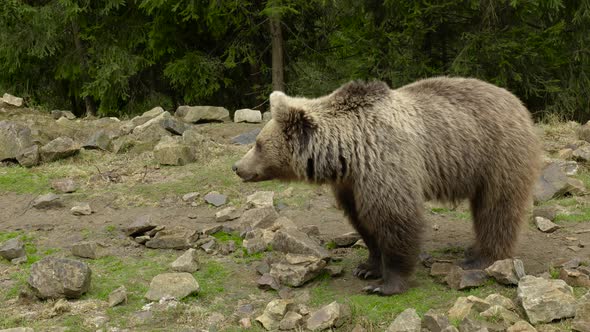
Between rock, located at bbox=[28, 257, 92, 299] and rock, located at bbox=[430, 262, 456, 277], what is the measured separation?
2726mm

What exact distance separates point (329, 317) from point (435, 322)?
2.31ft

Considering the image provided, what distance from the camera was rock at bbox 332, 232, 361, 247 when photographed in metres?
6.55

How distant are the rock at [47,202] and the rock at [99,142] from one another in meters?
2.21

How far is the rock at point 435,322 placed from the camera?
436 centimetres

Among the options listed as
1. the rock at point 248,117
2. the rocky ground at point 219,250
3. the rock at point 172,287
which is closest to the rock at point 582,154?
the rocky ground at point 219,250

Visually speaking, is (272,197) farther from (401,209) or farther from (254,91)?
(254,91)

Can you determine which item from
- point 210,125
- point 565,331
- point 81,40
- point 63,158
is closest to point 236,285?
point 565,331

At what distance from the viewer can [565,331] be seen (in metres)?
4.34

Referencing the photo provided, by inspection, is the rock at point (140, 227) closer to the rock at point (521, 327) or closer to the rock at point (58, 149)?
the rock at point (58, 149)

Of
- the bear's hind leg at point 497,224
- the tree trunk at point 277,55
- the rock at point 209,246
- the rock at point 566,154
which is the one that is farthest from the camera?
the tree trunk at point 277,55

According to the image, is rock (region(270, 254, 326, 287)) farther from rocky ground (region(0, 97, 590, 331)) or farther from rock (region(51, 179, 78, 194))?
rock (region(51, 179, 78, 194))

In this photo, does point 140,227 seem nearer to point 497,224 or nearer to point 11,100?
point 497,224

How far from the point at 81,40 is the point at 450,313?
12415 mm

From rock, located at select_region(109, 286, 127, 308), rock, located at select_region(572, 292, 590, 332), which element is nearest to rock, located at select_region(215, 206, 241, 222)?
rock, located at select_region(109, 286, 127, 308)
